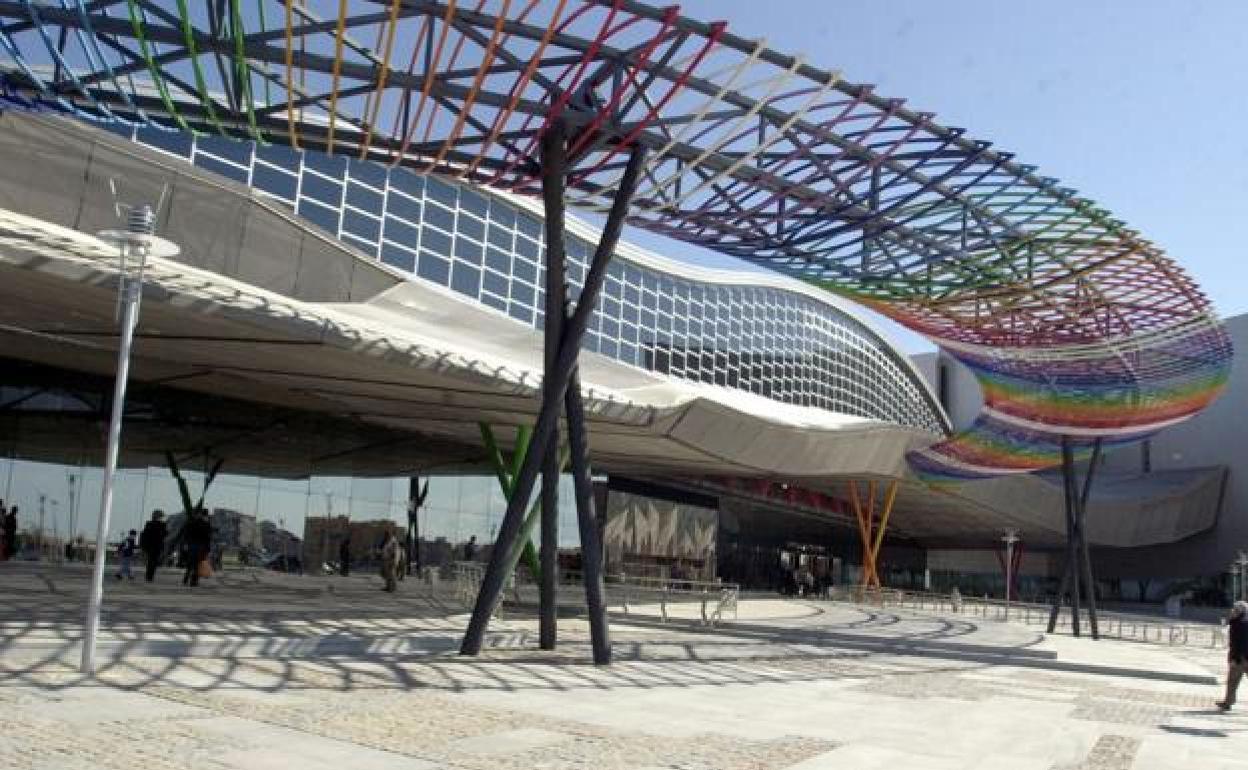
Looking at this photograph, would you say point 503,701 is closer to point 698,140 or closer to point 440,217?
point 698,140

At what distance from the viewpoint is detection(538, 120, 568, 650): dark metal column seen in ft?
45.4

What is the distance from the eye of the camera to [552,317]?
559 inches

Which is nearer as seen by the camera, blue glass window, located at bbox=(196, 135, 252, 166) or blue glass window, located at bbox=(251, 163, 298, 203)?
blue glass window, located at bbox=(196, 135, 252, 166)

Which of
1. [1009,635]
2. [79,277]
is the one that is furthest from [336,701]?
[1009,635]

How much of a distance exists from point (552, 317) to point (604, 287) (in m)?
32.9

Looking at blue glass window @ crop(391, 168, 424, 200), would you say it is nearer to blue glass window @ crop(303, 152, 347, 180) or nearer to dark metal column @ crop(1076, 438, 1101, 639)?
blue glass window @ crop(303, 152, 347, 180)

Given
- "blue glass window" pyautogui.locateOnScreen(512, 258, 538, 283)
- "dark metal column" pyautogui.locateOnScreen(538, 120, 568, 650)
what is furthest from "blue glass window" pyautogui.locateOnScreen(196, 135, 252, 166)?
"dark metal column" pyautogui.locateOnScreen(538, 120, 568, 650)

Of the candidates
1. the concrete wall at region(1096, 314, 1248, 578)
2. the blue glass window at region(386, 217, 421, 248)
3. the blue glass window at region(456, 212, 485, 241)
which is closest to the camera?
the blue glass window at region(386, 217, 421, 248)

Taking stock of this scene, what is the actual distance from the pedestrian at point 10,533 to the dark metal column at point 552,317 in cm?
1371

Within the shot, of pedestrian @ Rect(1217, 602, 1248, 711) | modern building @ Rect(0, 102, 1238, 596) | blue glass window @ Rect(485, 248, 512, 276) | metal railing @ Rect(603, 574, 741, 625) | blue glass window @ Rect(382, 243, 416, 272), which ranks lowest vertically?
metal railing @ Rect(603, 574, 741, 625)

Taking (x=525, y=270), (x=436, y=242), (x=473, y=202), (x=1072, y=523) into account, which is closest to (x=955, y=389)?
(x=525, y=270)

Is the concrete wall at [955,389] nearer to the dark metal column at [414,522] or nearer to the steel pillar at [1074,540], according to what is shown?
the steel pillar at [1074,540]

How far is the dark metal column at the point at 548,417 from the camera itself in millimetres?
13352

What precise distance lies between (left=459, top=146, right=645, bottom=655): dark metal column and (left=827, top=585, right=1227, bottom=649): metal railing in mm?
22330
